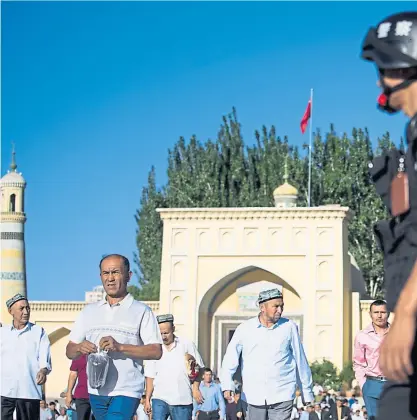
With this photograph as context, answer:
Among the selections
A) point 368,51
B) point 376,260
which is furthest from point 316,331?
point 368,51

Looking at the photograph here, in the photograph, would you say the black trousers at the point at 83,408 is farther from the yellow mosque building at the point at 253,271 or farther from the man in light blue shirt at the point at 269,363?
the yellow mosque building at the point at 253,271

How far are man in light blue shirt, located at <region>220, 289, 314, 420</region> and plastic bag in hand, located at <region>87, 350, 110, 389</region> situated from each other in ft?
7.91

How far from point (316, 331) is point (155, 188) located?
1969cm


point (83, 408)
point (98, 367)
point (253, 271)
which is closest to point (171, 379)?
point (83, 408)

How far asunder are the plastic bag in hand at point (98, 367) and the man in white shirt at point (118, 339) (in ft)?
0.12

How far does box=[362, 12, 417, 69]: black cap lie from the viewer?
3.14 metres

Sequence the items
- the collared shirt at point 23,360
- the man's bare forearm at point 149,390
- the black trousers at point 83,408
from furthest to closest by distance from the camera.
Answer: the black trousers at point 83,408 < the man's bare forearm at point 149,390 < the collared shirt at point 23,360

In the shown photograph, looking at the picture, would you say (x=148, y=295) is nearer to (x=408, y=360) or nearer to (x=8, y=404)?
(x=8, y=404)

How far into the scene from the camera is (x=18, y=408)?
9.94 metres

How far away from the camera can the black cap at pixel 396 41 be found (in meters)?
3.14

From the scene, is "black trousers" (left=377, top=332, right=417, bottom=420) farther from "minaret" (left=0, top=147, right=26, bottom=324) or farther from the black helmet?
"minaret" (left=0, top=147, right=26, bottom=324)

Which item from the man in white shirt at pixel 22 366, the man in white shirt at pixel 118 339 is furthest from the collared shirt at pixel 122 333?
the man in white shirt at pixel 22 366

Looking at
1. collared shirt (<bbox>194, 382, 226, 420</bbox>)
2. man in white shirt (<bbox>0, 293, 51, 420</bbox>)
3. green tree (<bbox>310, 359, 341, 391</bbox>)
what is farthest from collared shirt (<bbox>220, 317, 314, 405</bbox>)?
green tree (<bbox>310, 359, 341, 391</bbox>)

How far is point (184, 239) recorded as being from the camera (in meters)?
40.1
